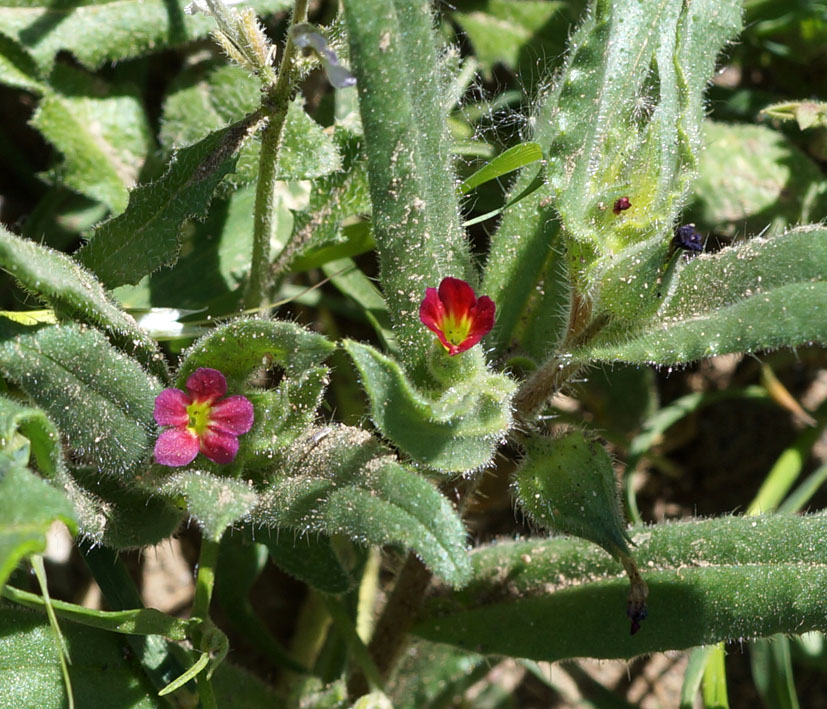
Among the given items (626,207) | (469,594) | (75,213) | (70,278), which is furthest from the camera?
(75,213)

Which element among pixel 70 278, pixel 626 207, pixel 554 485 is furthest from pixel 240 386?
pixel 626 207

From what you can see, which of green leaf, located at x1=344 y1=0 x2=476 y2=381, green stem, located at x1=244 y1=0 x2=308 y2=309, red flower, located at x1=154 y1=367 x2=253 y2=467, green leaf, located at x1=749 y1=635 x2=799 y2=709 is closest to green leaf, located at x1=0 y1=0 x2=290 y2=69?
green stem, located at x1=244 y1=0 x2=308 y2=309

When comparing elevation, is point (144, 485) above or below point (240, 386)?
below

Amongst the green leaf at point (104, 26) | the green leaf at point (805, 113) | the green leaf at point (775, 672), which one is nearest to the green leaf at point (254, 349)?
the green leaf at point (104, 26)

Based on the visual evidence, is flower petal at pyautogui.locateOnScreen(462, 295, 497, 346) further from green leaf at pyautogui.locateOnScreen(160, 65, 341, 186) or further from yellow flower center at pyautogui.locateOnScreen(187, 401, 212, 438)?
green leaf at pyautogui.locateOnScreen(160, 65, 341, 186)

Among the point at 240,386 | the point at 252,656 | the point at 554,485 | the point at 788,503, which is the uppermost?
the point at 240,386

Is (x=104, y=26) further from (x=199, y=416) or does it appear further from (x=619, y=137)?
(x=619, y=137)

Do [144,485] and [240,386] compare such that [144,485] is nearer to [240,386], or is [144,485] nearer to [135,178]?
[240,386]

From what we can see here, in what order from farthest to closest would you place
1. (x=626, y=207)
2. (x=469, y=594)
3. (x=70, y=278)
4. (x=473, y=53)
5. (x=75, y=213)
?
1. (x=473, y=53)
2. (x=75, y=213)
3. (x=469, y=594)
4. (x=626, y=207)
5. (x=70, y=278)
